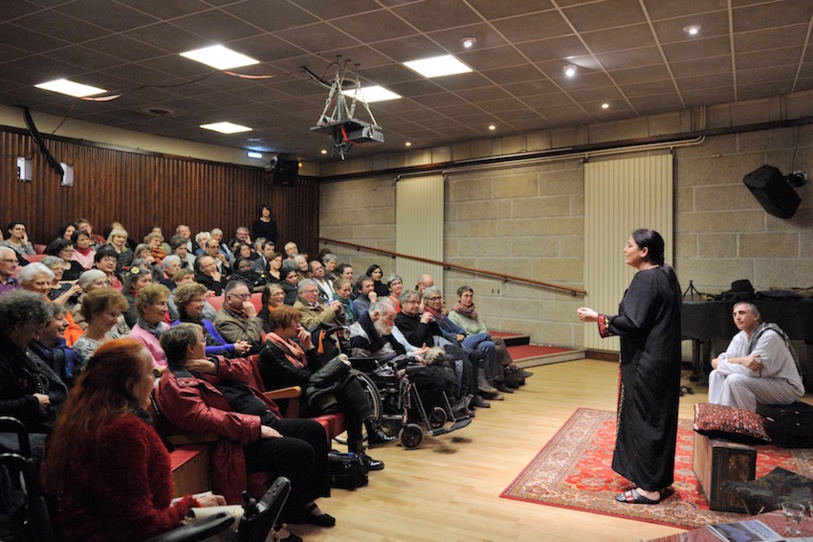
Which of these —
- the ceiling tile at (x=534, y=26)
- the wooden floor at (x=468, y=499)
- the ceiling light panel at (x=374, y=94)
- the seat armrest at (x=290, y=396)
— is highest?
the ceiling light panel at (x=374, y=94)

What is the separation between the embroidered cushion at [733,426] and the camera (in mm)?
3145

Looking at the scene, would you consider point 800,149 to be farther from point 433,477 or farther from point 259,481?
point 259,481

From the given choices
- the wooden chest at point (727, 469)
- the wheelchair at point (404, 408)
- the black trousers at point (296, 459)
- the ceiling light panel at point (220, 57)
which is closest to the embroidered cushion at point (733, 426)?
the wooden chest at point (727, 469)

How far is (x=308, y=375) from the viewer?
3549 millimetres

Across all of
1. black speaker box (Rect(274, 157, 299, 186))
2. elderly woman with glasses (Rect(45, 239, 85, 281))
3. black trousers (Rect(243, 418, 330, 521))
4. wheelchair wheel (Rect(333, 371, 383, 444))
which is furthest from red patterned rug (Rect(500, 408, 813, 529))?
black speaker box (Rect(274, 157, 299, 186))

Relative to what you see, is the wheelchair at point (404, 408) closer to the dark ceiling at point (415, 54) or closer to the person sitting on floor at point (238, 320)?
the person sitting on floor at point (238, 320)

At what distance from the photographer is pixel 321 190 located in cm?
1134

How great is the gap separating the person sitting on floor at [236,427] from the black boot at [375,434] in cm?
77

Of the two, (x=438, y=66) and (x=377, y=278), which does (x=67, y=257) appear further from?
(x=438, y=66)

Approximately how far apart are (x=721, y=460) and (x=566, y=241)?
564 cm

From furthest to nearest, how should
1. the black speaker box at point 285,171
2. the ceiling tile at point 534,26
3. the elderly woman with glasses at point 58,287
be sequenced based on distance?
1. the black speaker box at point 285,171
2. the ceiling tile at point 534,26
3. the elderly woman with glasses at point 58,287

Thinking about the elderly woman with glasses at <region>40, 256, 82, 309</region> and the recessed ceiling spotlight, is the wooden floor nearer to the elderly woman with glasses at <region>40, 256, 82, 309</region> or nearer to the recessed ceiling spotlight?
the elderly woman with glasses at <region>40, 256, 82, 309</region>

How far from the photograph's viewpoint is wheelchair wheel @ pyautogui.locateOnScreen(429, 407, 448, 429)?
171 inches

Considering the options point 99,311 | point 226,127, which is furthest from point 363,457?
point 226,127
